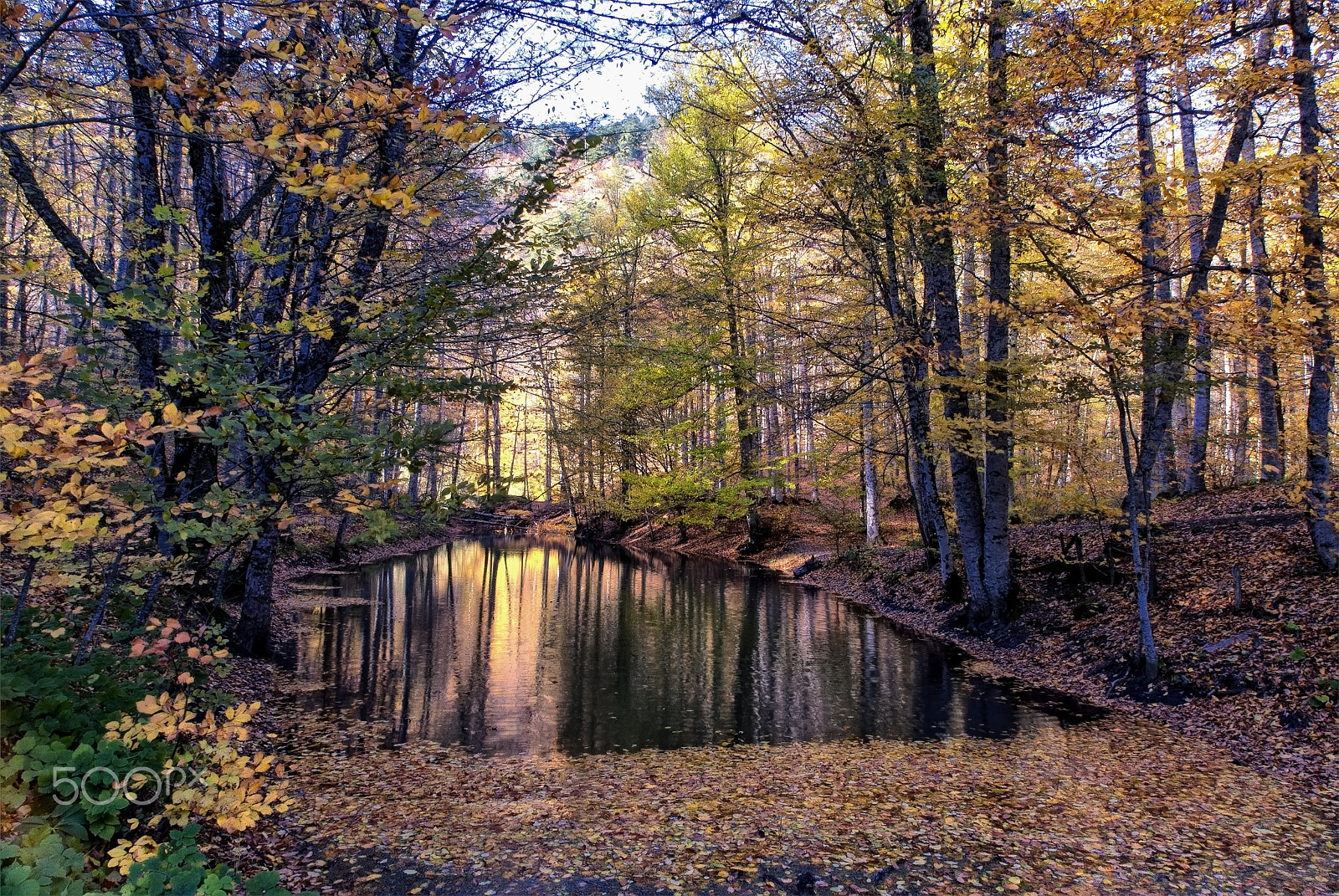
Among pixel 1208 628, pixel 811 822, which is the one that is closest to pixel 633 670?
pixel 811 822

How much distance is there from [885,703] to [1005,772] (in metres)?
2.71

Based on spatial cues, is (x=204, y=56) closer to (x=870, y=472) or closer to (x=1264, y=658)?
(x=1264, y=658)

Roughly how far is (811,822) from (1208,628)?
692 cm

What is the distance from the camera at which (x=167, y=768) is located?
3.51 metres

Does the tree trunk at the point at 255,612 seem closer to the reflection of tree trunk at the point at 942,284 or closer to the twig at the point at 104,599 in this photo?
the twig at the point at 104,599

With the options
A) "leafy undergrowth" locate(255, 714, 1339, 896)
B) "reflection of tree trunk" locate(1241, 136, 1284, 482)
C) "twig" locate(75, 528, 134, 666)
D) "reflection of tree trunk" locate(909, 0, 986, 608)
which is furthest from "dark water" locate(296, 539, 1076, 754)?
"reflection of tree trunk" locate(1241, 136, 1284, 482)

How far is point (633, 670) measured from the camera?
36.9 ft

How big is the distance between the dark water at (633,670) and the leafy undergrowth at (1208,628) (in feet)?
4.13

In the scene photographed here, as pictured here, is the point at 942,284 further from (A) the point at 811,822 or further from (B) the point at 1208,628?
(A) the point at 811,822

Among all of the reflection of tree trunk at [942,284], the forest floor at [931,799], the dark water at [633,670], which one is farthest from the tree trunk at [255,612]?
the reflection of tree trunk at [942,284]

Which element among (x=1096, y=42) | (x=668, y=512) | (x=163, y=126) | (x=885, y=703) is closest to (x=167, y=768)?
(x=163, y=126)

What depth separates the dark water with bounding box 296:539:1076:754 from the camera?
8.48 metres

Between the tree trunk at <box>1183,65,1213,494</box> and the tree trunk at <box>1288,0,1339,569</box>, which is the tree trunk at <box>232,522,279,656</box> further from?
the tree trunk at <box>1288,0,1339,569</box>

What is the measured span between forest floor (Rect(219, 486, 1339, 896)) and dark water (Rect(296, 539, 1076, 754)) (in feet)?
2.21
